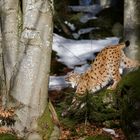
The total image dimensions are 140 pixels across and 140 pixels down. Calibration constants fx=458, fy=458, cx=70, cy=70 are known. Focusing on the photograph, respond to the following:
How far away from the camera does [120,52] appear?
878cm

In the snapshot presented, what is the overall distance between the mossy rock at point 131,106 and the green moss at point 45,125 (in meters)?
1.32

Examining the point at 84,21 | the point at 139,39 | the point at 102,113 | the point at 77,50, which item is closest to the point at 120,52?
the point at 139,39

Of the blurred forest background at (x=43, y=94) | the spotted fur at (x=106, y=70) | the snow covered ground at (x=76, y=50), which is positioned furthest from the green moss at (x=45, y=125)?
the snow covered ground at (x=76, y=50)

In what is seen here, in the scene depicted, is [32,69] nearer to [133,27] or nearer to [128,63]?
[128,63]

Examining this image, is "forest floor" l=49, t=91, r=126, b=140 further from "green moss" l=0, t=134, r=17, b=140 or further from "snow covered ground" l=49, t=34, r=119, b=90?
"snow covered ground" l=49, t=34, r=119, b=90

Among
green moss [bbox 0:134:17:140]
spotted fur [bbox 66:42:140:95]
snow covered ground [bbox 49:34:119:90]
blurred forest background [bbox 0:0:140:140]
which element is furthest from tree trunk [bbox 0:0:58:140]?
snow covered ground [bbox 49:34:119:90]

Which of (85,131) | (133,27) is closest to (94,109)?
(85,131)

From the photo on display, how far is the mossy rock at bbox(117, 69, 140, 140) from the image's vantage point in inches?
222

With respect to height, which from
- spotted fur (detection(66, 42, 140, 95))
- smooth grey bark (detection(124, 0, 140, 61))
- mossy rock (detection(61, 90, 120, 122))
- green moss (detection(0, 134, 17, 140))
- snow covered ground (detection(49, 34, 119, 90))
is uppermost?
smooth grey bark (detection(124, 0, 140, 61))

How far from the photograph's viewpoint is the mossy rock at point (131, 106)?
5641 mm

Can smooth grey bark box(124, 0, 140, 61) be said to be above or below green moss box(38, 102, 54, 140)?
above

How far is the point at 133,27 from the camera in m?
9.34

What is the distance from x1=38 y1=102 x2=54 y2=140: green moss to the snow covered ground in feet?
20.6

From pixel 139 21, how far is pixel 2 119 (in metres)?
3.81
